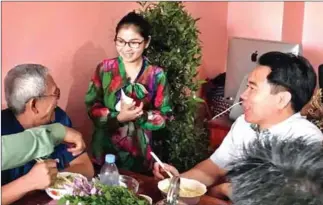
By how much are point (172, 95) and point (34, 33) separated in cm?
77

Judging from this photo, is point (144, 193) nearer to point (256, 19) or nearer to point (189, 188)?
point (189, 188)

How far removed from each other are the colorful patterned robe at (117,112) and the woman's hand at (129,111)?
5 cm

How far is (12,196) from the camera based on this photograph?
161cm

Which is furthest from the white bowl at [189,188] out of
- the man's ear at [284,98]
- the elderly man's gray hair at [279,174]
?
the elderly man's gray hair at [279,174]

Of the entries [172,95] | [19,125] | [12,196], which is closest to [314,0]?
[172,95]

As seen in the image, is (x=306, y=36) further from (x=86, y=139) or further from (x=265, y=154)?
(x=265, y=154)

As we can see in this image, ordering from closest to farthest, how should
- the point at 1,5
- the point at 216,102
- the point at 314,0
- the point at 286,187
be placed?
1. the point at 286,187
2. the point at 1,5
3. the point at 216,102
4. the point at 314,0

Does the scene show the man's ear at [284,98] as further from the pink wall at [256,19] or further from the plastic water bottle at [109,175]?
the pink wall at [256,19]

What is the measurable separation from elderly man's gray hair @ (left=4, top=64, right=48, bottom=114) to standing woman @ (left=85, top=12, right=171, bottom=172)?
0.53 metres

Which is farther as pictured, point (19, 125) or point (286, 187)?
point (19, 125)

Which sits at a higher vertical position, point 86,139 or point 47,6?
point 47,6

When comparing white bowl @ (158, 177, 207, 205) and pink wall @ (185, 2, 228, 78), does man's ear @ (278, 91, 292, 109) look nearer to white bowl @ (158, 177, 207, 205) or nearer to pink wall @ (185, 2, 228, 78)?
white bowl @ (158, 177, 207, 205)

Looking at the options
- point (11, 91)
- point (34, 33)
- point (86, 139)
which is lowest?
point (86, 139)

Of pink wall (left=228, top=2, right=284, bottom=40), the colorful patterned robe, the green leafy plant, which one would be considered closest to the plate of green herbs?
the colorful patterned robe
